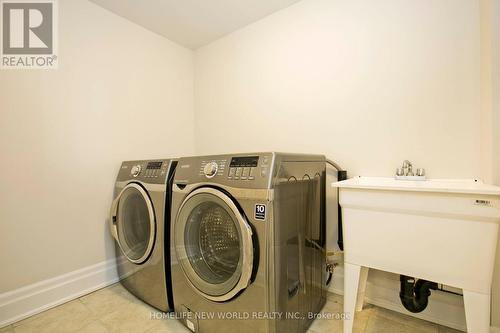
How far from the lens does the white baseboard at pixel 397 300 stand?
45.3 inches

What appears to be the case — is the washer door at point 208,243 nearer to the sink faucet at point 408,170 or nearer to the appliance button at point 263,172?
the appliance button at point 263,172

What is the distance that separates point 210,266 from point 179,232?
9.5 inches

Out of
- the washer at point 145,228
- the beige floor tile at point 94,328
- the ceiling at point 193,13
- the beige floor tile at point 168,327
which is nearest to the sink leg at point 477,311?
the beige floor tile at point 168,327

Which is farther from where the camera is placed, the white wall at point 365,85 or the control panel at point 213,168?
the white wall at point 365,85

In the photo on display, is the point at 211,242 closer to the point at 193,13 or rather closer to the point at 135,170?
the point at 135,170

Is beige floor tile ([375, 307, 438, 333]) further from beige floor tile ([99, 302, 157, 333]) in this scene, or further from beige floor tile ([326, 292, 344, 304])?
beige floor tile ([99, 302, 157, 333])

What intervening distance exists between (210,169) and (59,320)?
4.33 ft

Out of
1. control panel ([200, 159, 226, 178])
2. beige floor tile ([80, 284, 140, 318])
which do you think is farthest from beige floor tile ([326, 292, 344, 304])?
beige floor tile ([80, 284, 140, 318])

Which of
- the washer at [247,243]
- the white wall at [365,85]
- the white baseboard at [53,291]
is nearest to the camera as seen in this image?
the washer at [247,243]

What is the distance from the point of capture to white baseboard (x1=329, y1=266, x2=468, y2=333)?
1149 mm

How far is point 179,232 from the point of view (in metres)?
1.16

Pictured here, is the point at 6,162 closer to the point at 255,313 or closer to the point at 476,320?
the point at 255,313

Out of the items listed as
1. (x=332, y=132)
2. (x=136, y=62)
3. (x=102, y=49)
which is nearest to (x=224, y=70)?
(x=136, y=62)

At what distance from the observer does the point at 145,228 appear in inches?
57.4
